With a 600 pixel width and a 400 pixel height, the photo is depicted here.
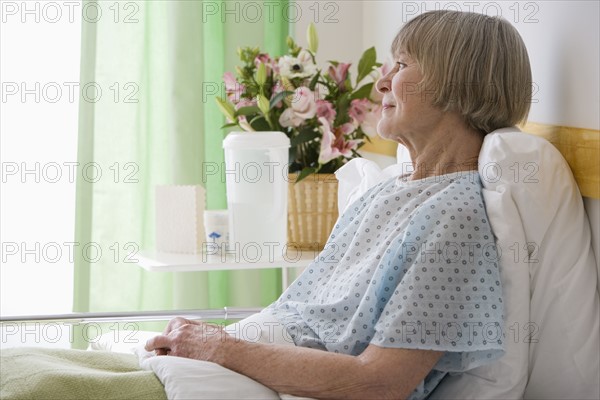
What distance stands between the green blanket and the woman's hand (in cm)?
12

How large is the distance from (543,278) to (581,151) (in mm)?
216

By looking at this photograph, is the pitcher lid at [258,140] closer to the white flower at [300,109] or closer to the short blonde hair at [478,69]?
the white flower at [300,109]

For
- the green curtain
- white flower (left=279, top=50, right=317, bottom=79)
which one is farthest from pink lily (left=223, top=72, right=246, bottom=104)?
the green curtain

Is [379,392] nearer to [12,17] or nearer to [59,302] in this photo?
[59,302]

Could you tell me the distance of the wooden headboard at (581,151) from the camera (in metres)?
1.32

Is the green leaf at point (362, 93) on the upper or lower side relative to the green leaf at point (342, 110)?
upper

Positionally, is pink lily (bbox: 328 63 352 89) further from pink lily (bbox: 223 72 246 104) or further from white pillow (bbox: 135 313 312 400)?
white pillow (bbox: 135 313 312 400)

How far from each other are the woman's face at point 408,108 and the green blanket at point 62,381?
61 centimetres

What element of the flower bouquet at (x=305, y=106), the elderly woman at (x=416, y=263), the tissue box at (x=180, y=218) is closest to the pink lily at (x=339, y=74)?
the flower bouquet at (x=305, y=106)

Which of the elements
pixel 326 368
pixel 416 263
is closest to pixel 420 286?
pixel 416 263

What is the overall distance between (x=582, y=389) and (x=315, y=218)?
102cm

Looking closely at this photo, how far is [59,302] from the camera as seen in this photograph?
254 cm

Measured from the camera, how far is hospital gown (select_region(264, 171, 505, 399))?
1.25 m

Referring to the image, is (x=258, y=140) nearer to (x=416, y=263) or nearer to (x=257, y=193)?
(x=257, y=193)
